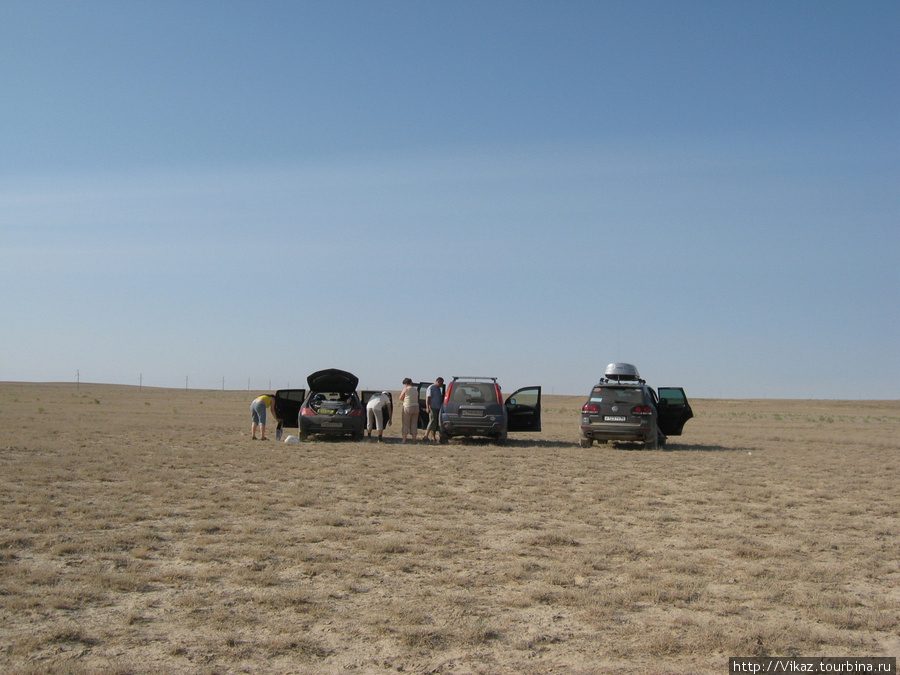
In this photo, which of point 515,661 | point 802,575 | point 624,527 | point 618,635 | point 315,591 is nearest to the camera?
point 515,661

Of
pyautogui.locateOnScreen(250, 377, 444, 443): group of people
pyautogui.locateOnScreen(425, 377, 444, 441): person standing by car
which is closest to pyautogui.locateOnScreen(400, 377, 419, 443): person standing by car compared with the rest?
pyautogui.locateOnScreen(250, 377, 444, 443): group of people

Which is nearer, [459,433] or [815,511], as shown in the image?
[815,511]

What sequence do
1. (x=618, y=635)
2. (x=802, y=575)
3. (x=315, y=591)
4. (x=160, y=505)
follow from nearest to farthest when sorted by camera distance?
(x=618, y=635) → (x=315, y=591) → (x=802, y=575) → (x=160, y=505)

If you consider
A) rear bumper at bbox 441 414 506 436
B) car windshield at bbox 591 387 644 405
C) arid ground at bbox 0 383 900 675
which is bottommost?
arid ground at bbox 0 383 900 675

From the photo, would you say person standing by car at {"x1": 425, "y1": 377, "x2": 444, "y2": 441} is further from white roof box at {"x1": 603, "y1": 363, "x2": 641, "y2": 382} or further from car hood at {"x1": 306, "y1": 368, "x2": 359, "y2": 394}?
white roof box at {"x1": 603, "y1": 363, "x2": 641, "y2": 382}

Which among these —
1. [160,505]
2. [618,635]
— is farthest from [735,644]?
[160,505]

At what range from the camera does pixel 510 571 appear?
6.78 m

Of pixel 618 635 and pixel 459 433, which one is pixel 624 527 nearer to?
pixel 618 635

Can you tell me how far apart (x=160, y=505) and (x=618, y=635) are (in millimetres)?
6625

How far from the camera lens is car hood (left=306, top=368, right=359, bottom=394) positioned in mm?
20062

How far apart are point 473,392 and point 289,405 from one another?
17.1ft

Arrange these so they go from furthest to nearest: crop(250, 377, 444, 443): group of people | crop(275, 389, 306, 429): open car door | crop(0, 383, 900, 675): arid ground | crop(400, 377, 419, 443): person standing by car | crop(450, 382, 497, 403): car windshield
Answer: crop(275, 389, 306, 429): open car door, crop(250, 377, 444, 443): group of people, crop(400, 377, 419, 443): person standing by car, crop(450, 382, 497, 403): car windshield, crop(0, 383, 900, 675): arid ground

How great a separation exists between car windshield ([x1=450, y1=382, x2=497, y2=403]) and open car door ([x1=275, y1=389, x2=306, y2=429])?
Result: 4.23 m

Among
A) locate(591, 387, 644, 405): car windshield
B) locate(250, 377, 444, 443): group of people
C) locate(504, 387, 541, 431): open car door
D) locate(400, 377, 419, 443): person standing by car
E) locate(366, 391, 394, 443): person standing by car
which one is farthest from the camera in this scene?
locate(504, 387, 541, 431): open car door
